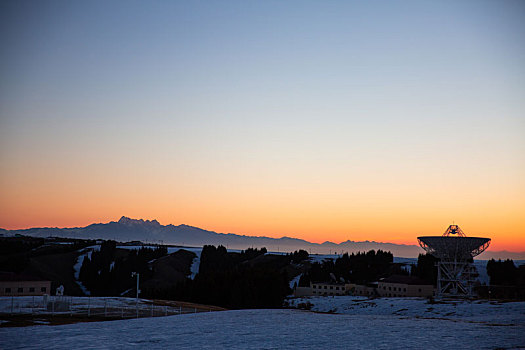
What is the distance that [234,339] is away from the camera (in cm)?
2652

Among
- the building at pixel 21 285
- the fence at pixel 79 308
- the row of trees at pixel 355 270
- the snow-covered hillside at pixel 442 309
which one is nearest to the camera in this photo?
the fence at pixel 79 308

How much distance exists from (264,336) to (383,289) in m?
→ 113

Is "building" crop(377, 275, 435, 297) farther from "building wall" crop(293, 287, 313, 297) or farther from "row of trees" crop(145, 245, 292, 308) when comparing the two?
"row of trees" crop(145, 245, 292, 308)

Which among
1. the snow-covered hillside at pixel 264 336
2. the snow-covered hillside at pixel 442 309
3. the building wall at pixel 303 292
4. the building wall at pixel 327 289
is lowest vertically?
the building wall at pixel 303 292

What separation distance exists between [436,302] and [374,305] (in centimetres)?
1348

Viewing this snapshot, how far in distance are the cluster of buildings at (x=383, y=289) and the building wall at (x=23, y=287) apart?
7344cm

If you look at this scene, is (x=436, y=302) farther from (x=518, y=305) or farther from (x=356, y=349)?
(x=356, y=349)

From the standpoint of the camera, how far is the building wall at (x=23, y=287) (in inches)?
3541

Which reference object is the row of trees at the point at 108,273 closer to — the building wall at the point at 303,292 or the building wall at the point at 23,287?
the building wall at the point at 23,287

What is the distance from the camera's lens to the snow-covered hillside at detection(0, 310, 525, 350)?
23.8 meters

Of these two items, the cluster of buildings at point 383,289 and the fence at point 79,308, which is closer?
the fence at point 79,308

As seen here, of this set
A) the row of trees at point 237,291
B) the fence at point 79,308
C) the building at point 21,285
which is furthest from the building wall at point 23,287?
the fence at point 79,308

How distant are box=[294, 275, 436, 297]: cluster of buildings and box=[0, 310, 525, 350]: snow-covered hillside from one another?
9380 centimetres

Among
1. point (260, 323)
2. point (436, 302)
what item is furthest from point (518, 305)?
point (260, 323)
